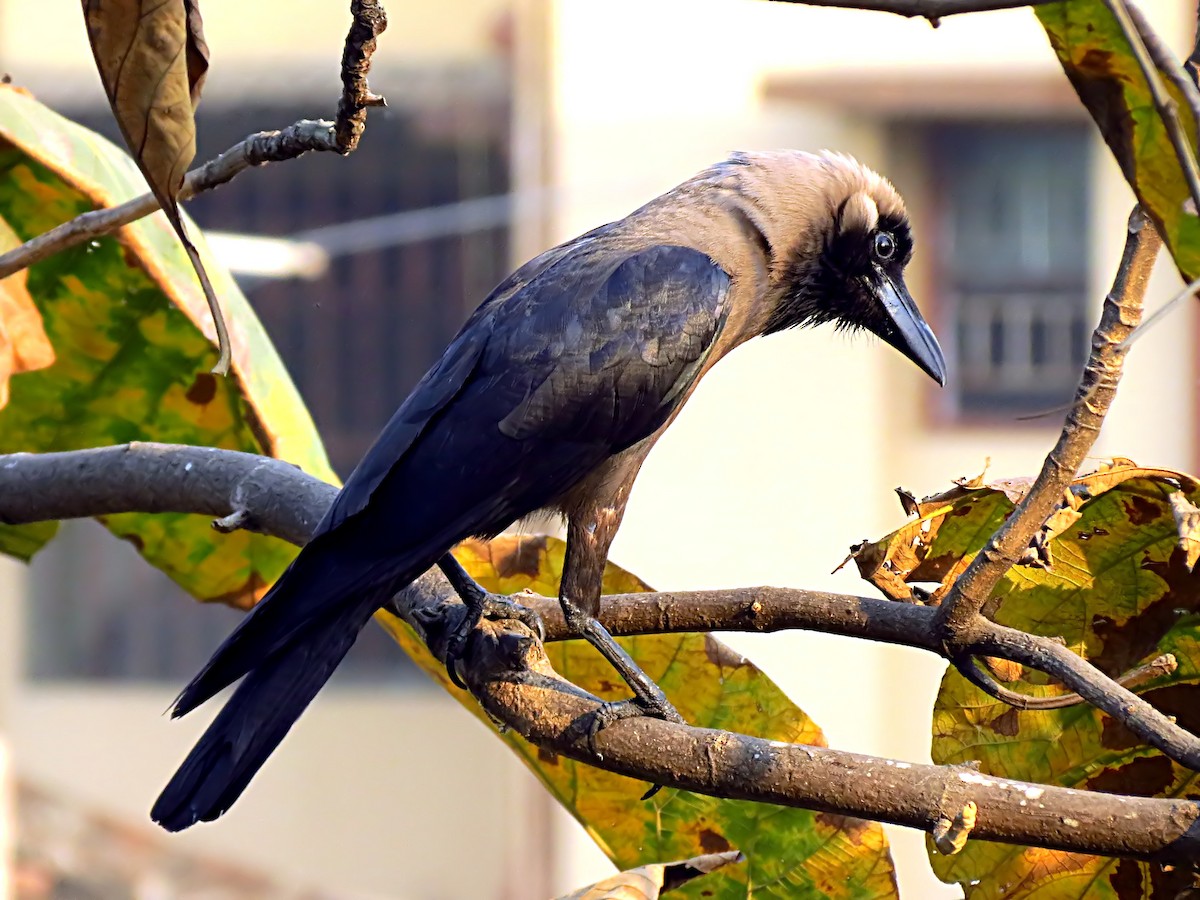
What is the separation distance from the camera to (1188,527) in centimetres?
156

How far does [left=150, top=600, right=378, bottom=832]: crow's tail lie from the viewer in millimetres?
1680

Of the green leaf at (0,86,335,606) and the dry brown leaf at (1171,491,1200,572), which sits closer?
the dry brown leaf at (1171,491,1200,572)

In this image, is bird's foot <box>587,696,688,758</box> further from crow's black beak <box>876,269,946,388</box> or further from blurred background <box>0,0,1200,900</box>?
blurred background <box>0,0,1200,900</box>

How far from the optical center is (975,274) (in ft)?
26.4

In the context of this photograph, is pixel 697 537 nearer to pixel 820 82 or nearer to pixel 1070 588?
pixel 820 82

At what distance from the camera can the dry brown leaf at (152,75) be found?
1151 mm

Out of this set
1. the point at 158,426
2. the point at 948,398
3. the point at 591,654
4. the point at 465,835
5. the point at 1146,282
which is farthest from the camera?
the point at 465,835

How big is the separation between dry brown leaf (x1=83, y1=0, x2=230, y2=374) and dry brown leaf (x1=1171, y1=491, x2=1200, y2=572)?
3.25 ft

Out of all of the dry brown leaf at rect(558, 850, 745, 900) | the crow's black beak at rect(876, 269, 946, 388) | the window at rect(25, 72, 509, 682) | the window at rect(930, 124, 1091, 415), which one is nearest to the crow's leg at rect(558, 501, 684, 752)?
the dry brown leaf at rect(558, 850, 745, 900)

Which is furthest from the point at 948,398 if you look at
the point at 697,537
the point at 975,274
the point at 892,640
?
the point at 892,640

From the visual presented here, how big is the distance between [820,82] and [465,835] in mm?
4325

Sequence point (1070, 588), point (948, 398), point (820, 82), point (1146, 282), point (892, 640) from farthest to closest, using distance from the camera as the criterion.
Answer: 1. point (948, 398)
2. point (820, 82)
3. point (1070, 588)
4. point (892, 640)
5. point (1146, 282)

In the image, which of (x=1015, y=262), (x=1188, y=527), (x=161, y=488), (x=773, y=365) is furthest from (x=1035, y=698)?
(x=1015, y=262)

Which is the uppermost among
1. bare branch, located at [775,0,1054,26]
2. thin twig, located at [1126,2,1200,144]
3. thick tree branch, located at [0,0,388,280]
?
bare branch, located at [775,0,1054,26]
